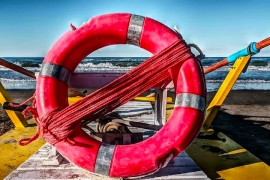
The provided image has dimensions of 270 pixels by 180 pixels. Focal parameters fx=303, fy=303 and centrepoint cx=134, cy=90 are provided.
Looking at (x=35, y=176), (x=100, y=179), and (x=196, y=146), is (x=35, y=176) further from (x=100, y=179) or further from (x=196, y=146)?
(x=196, y=146)

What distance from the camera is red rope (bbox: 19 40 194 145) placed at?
2.06 meters

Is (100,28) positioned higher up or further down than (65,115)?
higher up

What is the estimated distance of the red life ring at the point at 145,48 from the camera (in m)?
2.03

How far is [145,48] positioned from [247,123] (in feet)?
12.7

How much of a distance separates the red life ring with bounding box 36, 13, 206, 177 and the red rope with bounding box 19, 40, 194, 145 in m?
0.06

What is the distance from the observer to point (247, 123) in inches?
215

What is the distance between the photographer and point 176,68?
7.08 ft

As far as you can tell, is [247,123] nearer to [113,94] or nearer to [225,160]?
[225,160]

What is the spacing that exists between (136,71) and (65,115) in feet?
1.89

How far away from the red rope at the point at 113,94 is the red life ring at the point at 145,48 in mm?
64

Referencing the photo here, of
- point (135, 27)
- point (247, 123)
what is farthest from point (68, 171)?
point (247, 123)

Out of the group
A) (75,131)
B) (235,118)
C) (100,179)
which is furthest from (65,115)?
(235,118)

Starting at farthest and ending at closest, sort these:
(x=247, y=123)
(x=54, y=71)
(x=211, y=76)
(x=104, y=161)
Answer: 1. (x=211, y=76)
2. (x=247, y=123)
3. (x=54, y=71)
4. (x=104, y=161)

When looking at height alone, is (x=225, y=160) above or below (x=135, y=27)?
below
